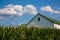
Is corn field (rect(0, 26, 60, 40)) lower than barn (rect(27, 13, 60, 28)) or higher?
higher

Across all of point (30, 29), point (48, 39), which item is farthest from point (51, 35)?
point (30, 29)

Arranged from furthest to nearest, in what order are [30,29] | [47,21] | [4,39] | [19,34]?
[47,21] < [30,29] < [19,34] < [4,39]

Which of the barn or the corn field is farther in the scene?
the barn

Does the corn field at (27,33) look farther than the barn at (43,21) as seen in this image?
No

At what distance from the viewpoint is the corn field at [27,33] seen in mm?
10641

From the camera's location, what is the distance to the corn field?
10641mm

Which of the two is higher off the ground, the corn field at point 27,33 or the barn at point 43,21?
the corn field at point 27,33

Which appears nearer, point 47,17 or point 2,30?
point 2,30

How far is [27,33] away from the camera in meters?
11.7

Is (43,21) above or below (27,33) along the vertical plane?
below

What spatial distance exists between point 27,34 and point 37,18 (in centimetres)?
4038

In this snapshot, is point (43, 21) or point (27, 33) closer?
point (27, 33)

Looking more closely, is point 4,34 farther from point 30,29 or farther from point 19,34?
point 30,29

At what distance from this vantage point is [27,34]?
1167 cm
